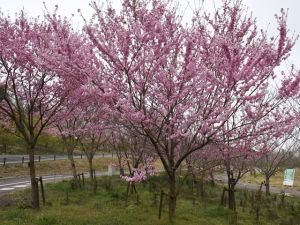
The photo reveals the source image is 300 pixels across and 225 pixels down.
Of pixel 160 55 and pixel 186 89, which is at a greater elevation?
pixel 160 55

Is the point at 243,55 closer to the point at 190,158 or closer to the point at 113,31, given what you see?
the point at 113,31

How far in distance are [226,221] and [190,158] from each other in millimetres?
4671

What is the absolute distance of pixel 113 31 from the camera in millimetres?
6492

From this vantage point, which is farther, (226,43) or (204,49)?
(204,49)

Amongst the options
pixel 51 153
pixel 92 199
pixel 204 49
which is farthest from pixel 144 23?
pixel 51 153

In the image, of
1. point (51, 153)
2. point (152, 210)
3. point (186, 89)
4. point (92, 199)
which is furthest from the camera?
point (51, 153)

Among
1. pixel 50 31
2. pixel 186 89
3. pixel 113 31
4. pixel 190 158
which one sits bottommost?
pixel 190 158

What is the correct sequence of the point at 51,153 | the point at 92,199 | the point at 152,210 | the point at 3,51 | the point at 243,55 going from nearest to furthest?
the point at 243,55 → the point at 3,51 → the point at 152,210 → the point at 92,199 → the point at 51,153

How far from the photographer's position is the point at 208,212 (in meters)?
9.59

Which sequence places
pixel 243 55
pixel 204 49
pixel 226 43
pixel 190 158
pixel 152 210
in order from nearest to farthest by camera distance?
1. pixel 226 43
2. pixel 243 55
3. pixel 204 49
4. pixel 152 210
5. pixel 190 158

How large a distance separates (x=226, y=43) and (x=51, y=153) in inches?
1611

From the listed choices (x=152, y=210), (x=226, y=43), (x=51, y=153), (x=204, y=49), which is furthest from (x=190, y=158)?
(x=51, y=153)

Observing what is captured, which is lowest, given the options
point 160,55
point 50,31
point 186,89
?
point 186,89

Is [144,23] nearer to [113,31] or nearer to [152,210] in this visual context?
[113,31]
